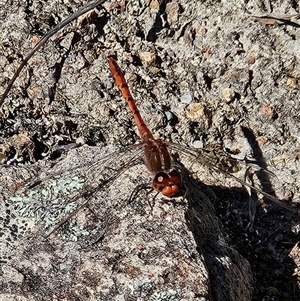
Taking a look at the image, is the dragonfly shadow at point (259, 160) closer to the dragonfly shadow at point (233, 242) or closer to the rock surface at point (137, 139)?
the rock surface at point (137, 139)

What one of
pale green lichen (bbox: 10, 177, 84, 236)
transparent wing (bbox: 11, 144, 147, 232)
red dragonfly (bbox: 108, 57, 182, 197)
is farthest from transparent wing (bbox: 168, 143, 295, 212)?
pale green lichen (bbox: 10, 177, 84, 236)

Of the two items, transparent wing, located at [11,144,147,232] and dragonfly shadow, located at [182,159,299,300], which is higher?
transparent wing, located at [11,144,147,232]

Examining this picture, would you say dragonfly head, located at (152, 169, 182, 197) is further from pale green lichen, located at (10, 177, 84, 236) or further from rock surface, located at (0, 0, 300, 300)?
pale green lichen, located at (10, 177, 84, 236)

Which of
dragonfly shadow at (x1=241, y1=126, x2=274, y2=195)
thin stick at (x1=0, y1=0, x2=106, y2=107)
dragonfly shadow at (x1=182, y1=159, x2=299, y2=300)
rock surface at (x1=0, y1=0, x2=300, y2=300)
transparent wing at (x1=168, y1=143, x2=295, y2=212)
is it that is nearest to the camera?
rock surface at (x1=0, y1=0, x2=300, y2=300)

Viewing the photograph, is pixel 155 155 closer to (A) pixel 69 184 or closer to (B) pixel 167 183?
(B) pixel 167 183

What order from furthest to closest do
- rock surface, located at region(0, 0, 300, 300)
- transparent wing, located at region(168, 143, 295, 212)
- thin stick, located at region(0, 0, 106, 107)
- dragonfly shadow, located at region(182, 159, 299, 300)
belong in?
transparent wing, located at region(168, 143, 295, 212), thin stick, located at region(0, 0, 106, 107), dragonfly shadow, located at region(182, 159, 299, 300), rock surface, located at region(0, 0, 300, 300)

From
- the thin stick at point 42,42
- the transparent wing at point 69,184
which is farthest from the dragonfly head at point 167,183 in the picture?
the thin stick at point 42,42

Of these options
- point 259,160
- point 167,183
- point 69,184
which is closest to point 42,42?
point 69,184
